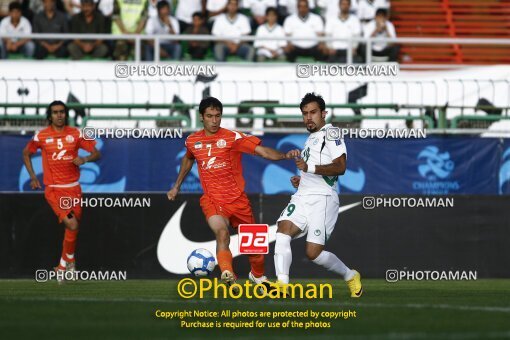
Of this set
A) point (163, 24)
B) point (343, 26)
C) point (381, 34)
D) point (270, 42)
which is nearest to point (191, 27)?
point (163, 24)

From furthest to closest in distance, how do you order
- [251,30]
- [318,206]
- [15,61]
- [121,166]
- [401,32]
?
[401,32] → [251,30] → [15,61] → [121,166] → [318,206]

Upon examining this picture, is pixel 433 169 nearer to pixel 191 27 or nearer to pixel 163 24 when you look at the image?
pixel 191 27

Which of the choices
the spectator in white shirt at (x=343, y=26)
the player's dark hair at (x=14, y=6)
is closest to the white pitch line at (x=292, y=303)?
the player's dark hair at (x=14, y=6)

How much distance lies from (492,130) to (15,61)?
892 cm

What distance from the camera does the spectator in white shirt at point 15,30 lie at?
2362cm

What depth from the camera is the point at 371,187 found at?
20.7 meters

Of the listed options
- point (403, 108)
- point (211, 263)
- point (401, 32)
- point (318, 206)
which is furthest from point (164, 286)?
point (401, 32)

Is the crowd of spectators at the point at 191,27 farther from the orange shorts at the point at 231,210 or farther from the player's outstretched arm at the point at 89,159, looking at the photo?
the orange shorts at the point at 231,210

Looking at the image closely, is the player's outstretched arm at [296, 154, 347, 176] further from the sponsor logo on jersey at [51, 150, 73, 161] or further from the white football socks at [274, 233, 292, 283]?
the sponsor logo on jersey at [51, 150, 73, 161]

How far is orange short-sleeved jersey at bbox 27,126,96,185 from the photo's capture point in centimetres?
1692

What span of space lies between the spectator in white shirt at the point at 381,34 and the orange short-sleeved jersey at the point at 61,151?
8.26m

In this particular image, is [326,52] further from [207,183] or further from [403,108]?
[207,183]

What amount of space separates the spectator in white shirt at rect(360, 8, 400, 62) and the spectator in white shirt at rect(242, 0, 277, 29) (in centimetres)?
204

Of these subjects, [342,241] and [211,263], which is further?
[342,241]
